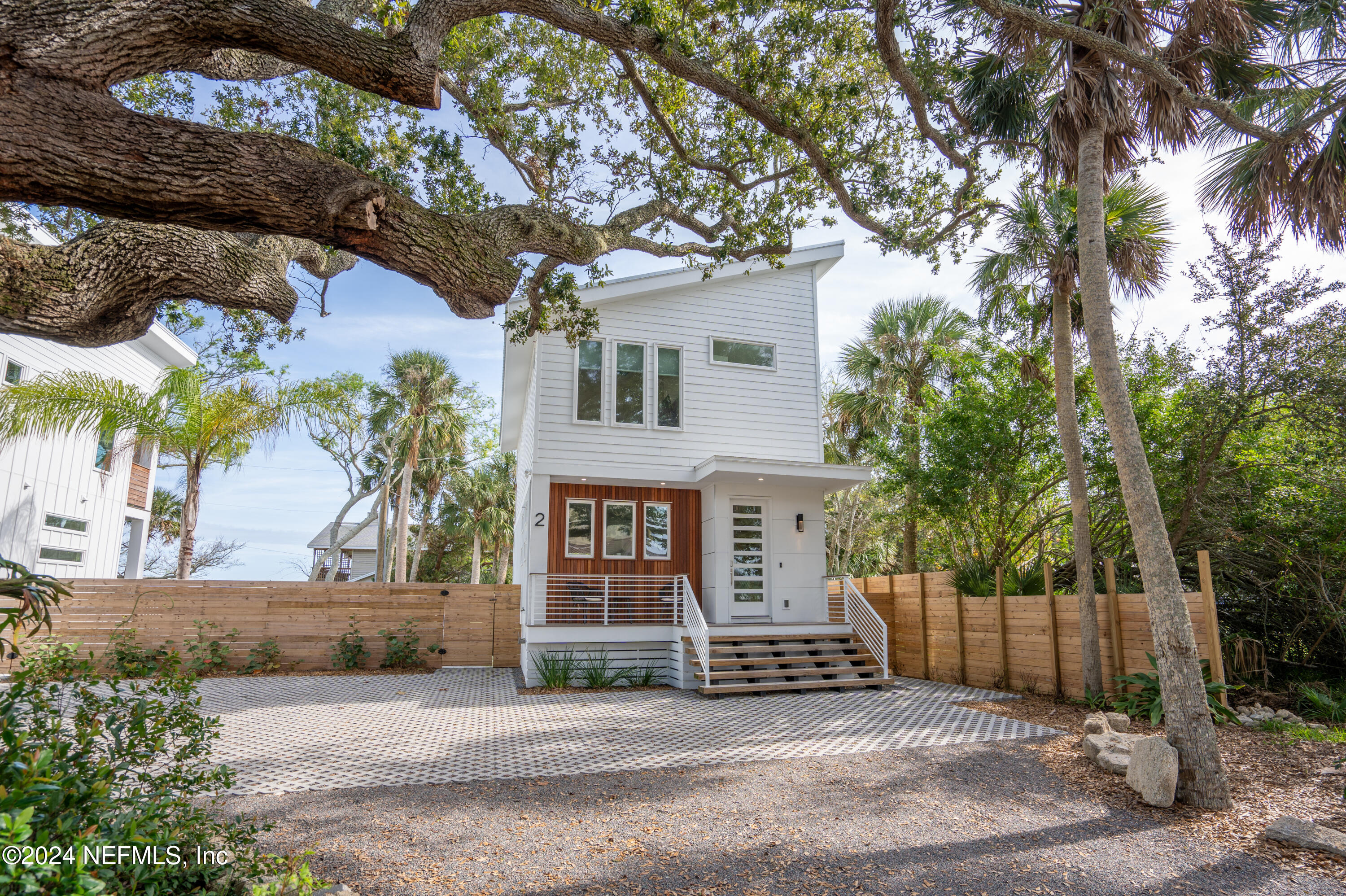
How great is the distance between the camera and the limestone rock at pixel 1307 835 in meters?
4.44

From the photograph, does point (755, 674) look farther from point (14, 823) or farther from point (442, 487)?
point (442, 487)

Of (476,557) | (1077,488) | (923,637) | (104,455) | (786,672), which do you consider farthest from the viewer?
(476,557)

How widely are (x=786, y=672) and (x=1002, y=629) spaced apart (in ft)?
11.0

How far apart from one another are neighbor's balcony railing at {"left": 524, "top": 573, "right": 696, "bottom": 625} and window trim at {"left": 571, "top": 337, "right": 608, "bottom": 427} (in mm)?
2772

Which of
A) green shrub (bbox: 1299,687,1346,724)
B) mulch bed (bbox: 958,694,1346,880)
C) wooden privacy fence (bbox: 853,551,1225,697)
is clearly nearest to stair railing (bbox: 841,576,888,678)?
wooden privacy fence (bbox: 853,551,1225,697)

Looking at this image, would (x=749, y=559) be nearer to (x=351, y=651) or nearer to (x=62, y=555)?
(x=351, y=651)

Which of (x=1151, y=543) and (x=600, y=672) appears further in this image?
(x=600, y=672)

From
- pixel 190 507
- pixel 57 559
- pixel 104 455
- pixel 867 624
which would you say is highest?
pixel 104 455

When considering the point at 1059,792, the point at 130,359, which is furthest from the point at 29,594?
the point at 130,359

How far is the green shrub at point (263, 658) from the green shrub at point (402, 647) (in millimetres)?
1717

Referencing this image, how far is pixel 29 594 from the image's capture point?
2.34 metres

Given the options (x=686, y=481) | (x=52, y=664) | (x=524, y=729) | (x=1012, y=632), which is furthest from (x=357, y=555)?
(x=52, y=664)

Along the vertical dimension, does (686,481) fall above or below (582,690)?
above

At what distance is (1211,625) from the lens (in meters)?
7.94
